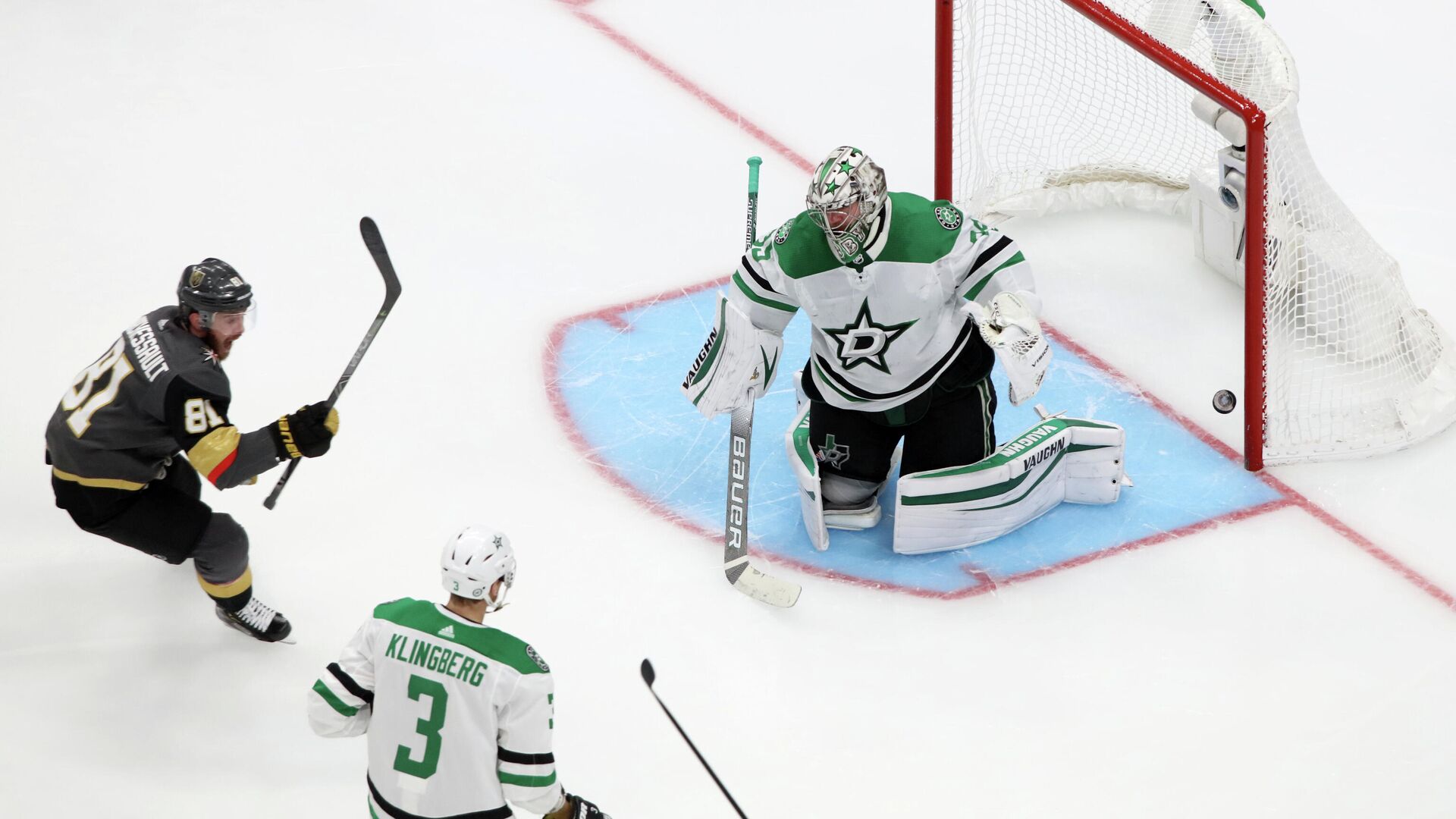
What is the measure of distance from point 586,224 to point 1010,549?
2.06m

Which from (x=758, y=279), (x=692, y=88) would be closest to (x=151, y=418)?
(x=758, y=279)

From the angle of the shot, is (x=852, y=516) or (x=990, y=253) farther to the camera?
(x=852, y=516)

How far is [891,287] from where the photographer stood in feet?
12.1

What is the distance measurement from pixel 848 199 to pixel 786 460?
108 centimetres

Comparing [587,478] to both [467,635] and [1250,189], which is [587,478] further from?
[1250,189]

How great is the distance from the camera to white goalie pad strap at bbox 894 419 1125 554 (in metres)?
3.93

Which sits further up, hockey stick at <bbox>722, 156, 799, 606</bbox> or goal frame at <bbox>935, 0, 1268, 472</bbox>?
goal frame at <bbox>935, 0, 1268, 472</bbox>

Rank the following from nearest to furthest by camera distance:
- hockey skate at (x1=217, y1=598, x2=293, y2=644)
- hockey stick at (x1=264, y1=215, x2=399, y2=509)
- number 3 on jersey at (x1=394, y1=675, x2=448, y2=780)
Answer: number 3 on jersey at (x1=394, y1=675, x2=448, y2=780)
hockey stick at (x1=264, y1=215, x2=399, y2=509)
hockey skate at (x1=217, y1=598, x2=293, y2=644)

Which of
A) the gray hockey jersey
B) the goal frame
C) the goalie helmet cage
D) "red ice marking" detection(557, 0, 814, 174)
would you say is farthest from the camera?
"red ice marking" detection(557, 0, 814, 174)

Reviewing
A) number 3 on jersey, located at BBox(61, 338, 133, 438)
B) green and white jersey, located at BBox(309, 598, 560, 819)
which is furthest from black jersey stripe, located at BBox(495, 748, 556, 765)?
number 3 on jersey, located at BBox(61, 338, 133, 438)

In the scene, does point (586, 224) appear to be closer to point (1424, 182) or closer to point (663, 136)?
point (663, 136)

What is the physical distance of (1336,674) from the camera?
3.64 m

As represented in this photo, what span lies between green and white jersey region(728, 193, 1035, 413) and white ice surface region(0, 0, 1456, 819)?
58cm

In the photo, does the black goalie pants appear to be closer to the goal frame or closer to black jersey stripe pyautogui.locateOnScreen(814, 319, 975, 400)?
black jersey stripe pyautogui.locateOnScreen(814, 319, 975, 400)
